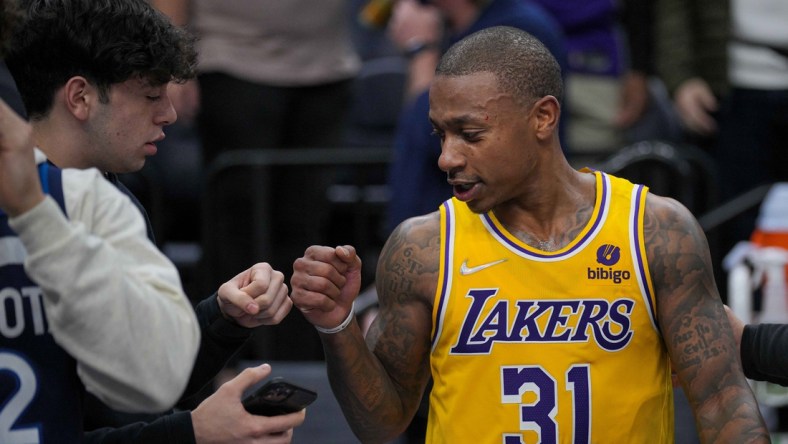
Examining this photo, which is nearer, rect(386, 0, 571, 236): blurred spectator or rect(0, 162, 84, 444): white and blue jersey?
rect(0, 162, 84, 444): white and blue jersey

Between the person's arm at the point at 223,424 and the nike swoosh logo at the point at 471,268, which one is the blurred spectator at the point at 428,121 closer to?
the nike swoosh logo at the point at 471,268

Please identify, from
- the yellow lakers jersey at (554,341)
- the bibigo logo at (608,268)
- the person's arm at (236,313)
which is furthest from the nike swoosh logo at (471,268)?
the person's arm at (236,313)

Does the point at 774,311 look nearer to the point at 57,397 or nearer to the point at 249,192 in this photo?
the point at 249,192

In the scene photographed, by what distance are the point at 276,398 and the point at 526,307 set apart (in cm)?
85

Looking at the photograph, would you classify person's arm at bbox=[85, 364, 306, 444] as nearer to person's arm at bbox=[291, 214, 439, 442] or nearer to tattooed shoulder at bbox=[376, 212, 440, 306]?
person's arm at bbox=[291, 214, 439, 442]

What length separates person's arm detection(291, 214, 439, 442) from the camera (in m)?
3.54

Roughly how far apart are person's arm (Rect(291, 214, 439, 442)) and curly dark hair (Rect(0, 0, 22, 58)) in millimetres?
1114

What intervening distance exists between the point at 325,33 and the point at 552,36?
178cm

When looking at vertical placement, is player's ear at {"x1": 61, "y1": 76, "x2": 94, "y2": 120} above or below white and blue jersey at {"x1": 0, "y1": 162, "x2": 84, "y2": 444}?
above

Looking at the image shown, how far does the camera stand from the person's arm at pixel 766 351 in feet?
12.0

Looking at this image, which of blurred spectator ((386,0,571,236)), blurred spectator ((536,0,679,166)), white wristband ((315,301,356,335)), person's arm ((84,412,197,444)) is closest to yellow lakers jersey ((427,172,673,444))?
white wristband ((315,301,356,335))

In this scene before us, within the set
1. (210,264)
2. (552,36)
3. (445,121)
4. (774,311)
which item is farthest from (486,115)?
(210,264)

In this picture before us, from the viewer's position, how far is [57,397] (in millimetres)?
2834

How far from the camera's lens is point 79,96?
3.03 m
